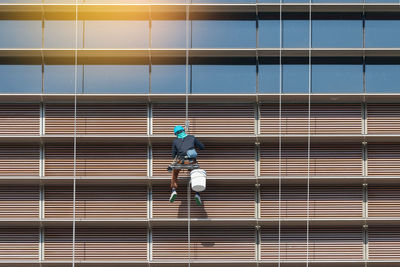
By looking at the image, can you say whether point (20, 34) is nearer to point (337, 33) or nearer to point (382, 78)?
point (337, 33)

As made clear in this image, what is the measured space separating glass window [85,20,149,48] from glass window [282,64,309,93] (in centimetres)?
420

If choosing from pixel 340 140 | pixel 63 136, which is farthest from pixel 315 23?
pixel 63 136

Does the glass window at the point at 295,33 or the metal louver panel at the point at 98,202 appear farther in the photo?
the glass window at the point at 295,33

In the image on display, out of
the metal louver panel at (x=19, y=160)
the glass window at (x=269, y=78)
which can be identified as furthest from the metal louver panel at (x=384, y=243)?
the metal louver panel at (x=19, y=160)

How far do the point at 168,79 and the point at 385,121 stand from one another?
6427 millimetres

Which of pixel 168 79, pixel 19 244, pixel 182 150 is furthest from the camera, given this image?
pixel 168 79

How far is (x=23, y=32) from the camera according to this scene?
18312 millimetres

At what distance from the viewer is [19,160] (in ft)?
57.9

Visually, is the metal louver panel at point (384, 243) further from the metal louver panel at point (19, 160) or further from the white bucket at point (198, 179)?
the metal louver panel at point (19, 160)

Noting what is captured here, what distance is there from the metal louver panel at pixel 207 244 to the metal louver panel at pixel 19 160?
3.96 m

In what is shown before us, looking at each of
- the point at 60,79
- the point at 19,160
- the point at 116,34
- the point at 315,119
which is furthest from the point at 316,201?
the point at 19,160

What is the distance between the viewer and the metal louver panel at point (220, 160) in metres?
17.6

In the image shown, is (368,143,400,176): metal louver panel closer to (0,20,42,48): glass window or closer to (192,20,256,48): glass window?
(192,20,256,48): glass window
